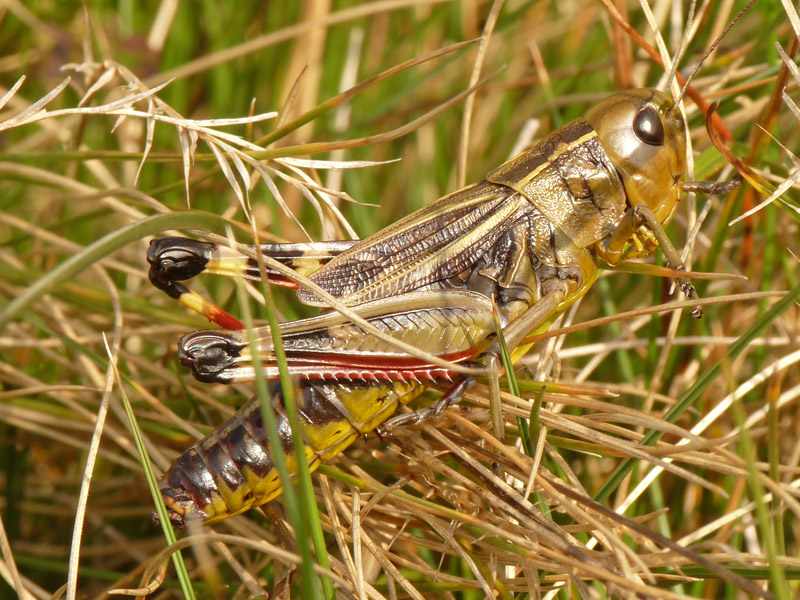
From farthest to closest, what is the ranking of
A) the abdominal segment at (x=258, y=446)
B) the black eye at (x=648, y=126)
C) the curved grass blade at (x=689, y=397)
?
the black eye at (x=648, y=126) < the abdominal segment at (x=258, y=446) < the curved grass blade at (x=689, y=397)

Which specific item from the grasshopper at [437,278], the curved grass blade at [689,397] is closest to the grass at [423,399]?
the curved grass blade at [689,397]

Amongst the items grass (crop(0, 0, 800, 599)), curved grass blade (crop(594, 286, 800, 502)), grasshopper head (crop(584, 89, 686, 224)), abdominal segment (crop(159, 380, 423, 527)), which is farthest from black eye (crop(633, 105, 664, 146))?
abdominal segment (crop(159, 380, 423, 527))

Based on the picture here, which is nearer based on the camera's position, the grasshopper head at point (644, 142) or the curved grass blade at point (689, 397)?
the curved grass blade at point (689, 397)

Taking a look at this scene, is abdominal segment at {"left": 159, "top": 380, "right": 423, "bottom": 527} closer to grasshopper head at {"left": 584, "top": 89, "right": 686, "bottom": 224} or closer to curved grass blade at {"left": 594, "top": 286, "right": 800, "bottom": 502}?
curved grass blade at {"left": 594, "top": 286, "right": 800, "bottom": 502}

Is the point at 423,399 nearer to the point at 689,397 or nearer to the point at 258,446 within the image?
the point at 258,446

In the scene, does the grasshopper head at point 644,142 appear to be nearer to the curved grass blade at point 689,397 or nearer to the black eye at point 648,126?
the black eye at point 648,126

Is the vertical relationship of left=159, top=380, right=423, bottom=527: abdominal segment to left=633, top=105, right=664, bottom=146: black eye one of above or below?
below

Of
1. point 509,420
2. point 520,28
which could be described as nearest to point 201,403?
point 509,420

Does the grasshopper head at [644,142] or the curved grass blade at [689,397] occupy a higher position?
the grasshopper head at [644,142]

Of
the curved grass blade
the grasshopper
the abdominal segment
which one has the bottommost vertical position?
the curved grass blade
